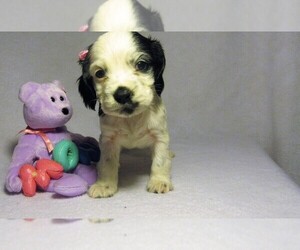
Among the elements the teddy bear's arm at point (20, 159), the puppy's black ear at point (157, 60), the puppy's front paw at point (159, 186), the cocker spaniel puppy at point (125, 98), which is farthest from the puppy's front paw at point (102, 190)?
the puppy's black ear at point (157, 60)

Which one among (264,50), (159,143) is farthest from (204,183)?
(264,50)

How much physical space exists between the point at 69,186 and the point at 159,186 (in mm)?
260

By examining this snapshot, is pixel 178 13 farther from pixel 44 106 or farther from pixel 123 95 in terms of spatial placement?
pixel 44 106

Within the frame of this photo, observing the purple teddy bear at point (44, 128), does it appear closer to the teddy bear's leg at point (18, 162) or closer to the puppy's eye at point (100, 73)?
the teddy bear's leg at point (18, 162)

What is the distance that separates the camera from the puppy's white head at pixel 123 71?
4.16ft

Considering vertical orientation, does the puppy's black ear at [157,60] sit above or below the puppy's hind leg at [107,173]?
above

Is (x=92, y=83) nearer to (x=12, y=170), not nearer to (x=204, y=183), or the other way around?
(x=12, y=170)

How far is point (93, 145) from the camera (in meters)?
1.66

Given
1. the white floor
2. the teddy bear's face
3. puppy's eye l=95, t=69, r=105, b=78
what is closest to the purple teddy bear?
the teddy bear's face

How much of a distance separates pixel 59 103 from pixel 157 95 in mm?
311

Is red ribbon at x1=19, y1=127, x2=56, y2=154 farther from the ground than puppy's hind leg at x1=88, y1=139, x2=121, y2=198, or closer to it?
farther from the ground

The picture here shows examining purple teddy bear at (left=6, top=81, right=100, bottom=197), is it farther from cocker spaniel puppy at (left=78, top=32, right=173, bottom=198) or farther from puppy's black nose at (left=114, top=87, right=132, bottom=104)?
puppy's black nose at (left=114, top=87, right=132, bottom=104)

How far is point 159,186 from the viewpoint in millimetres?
1446

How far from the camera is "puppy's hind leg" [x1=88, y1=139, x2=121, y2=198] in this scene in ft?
4.66
